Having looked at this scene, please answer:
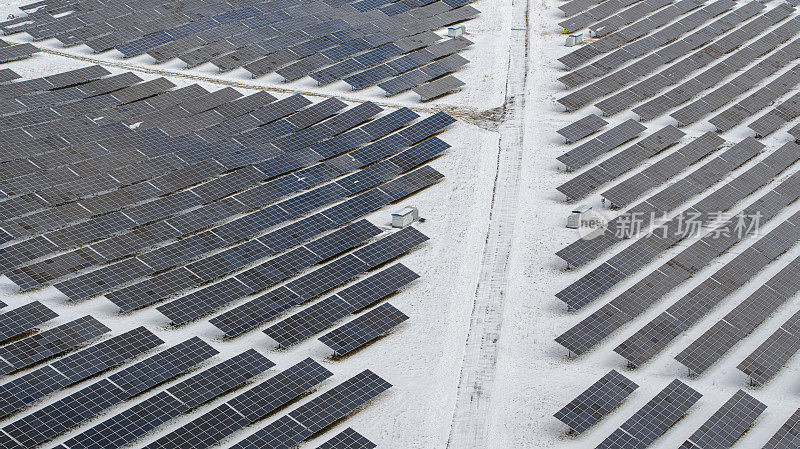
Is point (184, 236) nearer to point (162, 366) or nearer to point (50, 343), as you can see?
point (50, 343)

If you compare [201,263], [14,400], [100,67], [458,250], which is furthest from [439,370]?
[100,67]

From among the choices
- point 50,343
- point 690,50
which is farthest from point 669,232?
point 50,343

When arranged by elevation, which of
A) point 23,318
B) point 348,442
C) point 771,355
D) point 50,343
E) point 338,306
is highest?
point 23,318

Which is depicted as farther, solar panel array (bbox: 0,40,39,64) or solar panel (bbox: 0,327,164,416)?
solar panel array (bbox: 0,40,39,64)

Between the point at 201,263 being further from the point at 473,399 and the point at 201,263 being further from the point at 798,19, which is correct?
the point at 798,19

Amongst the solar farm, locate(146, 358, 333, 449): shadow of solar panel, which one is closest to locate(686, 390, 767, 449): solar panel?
the solar farm

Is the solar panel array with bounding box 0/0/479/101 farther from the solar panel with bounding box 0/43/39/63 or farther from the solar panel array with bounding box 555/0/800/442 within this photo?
the solar panel array with bounding box 555/0/800/442

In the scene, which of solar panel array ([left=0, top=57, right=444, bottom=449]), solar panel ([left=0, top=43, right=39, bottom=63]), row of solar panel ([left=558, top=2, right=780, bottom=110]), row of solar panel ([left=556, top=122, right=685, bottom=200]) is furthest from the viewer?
row of solar panel ([left=558, top=2, right=780, bottom=110])
